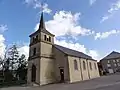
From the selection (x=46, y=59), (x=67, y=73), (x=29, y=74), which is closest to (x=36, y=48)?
(x=46, y=59)

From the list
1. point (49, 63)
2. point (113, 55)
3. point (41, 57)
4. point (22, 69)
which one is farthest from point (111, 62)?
point (41, 57)

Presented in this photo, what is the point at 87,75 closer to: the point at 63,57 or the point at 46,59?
the point at 63,57

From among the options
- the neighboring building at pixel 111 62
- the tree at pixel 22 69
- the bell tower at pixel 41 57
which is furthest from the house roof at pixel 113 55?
the bell tower at pixel 41 57

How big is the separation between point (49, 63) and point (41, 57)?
8.54ft

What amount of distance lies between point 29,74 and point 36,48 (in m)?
5.81

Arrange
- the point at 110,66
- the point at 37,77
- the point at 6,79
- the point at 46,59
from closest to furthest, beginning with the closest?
1. the point at 37,77
2. the point at 46,59
3. the point at 6,79
4. the point at 110,66

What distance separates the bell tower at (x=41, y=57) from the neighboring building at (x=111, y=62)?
49.4m

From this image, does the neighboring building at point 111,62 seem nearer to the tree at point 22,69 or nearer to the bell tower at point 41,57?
the tree at point 22,69

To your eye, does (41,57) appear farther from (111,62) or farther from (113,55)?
(113,55)

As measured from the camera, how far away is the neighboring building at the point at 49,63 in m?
27.0

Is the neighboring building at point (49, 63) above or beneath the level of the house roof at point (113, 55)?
beneath

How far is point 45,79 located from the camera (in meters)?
27.0

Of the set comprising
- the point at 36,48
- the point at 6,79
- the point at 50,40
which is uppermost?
the point at 50,40

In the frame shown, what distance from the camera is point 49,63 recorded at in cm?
2908
